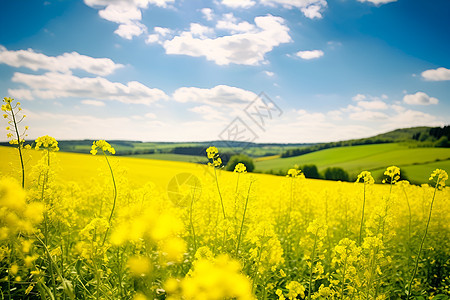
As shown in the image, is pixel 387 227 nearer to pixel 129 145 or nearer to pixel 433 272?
pixel 433 272

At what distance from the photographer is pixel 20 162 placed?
309 cm

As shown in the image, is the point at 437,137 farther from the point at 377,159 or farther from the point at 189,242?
the point at 189,242

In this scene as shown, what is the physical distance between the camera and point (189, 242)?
5184 millimetres

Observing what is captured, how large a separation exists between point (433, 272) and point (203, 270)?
723cm

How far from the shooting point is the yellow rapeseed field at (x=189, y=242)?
1.70 meters

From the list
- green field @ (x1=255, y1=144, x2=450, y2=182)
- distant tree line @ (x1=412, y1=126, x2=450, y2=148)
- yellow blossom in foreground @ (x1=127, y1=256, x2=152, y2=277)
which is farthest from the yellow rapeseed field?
distant tree line @ (x1=412, y1=126, x2=450, y2=148)

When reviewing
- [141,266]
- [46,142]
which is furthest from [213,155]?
[141,266]

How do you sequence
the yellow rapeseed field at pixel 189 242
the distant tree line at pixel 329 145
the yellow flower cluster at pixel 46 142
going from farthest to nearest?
1. the distant tree line at pixel 329 145
2. the yellow flower cluster at pixel 46 142
3. the yellow rapeseed field at pixel 189 242

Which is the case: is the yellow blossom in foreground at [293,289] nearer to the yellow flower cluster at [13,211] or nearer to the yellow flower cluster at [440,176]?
the yellow flower cluster at [13,211]

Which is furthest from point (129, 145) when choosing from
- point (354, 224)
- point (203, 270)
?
point (203, 270)

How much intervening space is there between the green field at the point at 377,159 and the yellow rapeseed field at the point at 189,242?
2125 centimetres

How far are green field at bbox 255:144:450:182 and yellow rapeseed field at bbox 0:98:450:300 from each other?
21251mm

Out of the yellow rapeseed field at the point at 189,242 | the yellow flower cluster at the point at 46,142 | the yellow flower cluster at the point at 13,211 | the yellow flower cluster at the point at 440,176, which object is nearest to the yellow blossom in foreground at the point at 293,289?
the yellow rapeseed field at the point at 189,242

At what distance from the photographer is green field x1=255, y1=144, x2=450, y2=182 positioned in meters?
26.0
